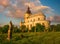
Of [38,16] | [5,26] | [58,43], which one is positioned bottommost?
[58,43]

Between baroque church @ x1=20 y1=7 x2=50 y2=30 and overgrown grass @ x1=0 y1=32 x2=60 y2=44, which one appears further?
baroque church @ x1=20 y1=7 x2=50 y2=30

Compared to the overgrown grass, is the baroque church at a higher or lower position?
higher

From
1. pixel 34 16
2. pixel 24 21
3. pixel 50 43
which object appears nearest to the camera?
pixel 50 43

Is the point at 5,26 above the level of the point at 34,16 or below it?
below

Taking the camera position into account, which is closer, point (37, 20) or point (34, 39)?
point (34, 39)

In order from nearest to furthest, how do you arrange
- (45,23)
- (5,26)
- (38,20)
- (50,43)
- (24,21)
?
(50,43)
(5,26)
(45,23)
(38,20)
(24,21)

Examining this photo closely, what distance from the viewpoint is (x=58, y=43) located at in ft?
57.8

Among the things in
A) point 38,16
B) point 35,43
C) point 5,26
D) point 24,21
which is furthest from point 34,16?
point 35,43

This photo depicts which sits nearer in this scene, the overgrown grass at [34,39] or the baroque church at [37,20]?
the overgrown grass at [34,39]

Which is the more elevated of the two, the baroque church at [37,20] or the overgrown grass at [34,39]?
the baroque church at [37,20]

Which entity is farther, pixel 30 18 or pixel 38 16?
pixel 30 18

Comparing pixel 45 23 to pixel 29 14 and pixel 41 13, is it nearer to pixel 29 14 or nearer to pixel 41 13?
pixel 41 13

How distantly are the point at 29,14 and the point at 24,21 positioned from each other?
4216 mm

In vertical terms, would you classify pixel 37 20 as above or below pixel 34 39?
above
